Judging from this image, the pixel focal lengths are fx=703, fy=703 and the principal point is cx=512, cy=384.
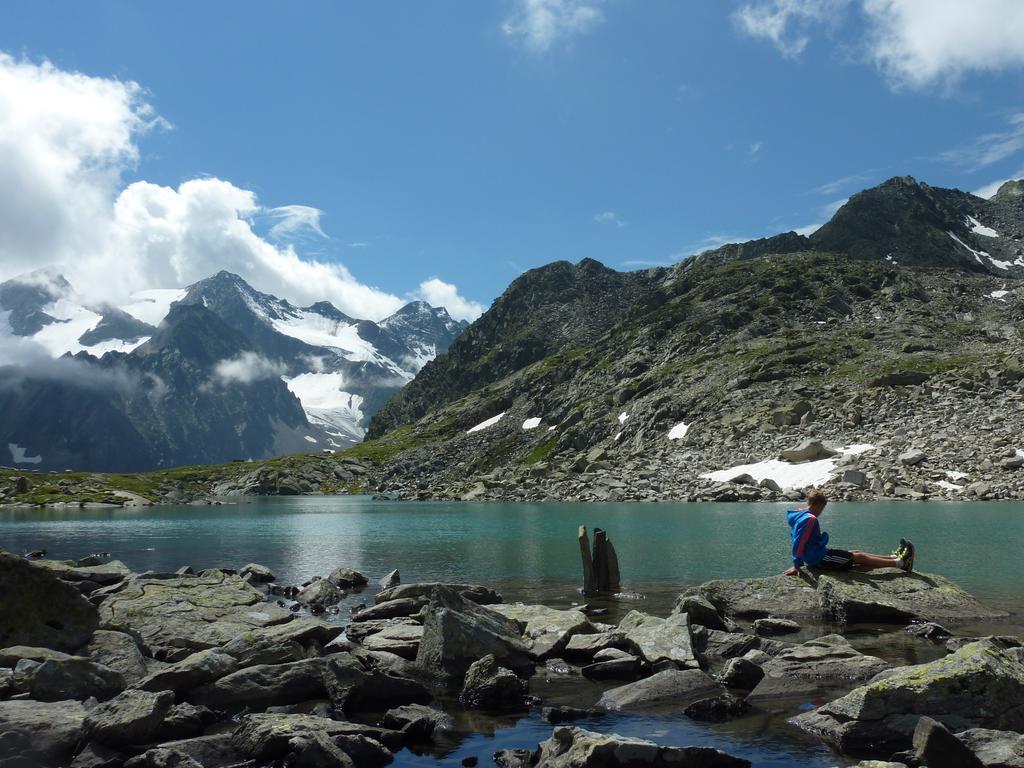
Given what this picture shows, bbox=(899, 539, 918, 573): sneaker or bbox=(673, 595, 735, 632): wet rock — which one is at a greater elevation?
bbox=(899, 539, 918, 573): sneaker

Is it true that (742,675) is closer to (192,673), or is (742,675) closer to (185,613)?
(192,673)

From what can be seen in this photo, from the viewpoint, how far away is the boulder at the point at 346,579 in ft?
119

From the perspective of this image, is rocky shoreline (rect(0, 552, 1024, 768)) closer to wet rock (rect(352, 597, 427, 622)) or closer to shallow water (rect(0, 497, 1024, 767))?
wet rock (rect(352, 597, 427, 622))

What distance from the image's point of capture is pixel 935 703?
1287 centimetres

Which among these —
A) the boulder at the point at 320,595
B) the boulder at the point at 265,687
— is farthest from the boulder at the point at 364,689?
the boulder at the point at 320,595

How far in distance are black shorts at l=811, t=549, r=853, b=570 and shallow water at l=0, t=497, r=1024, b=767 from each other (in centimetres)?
416

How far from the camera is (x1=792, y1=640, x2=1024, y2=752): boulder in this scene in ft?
41.6

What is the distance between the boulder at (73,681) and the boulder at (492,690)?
7.92m

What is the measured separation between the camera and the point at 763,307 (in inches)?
7800

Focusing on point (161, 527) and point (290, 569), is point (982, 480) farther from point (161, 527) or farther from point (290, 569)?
point (161, 527)

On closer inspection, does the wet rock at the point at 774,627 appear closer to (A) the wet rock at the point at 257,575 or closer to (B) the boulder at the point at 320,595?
(B) the boulder at the point at 320,595

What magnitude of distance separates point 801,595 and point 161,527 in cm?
7941

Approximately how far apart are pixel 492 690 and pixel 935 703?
9064 mm

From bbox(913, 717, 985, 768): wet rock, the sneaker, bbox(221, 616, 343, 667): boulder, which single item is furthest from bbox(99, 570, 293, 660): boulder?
the sneaker
